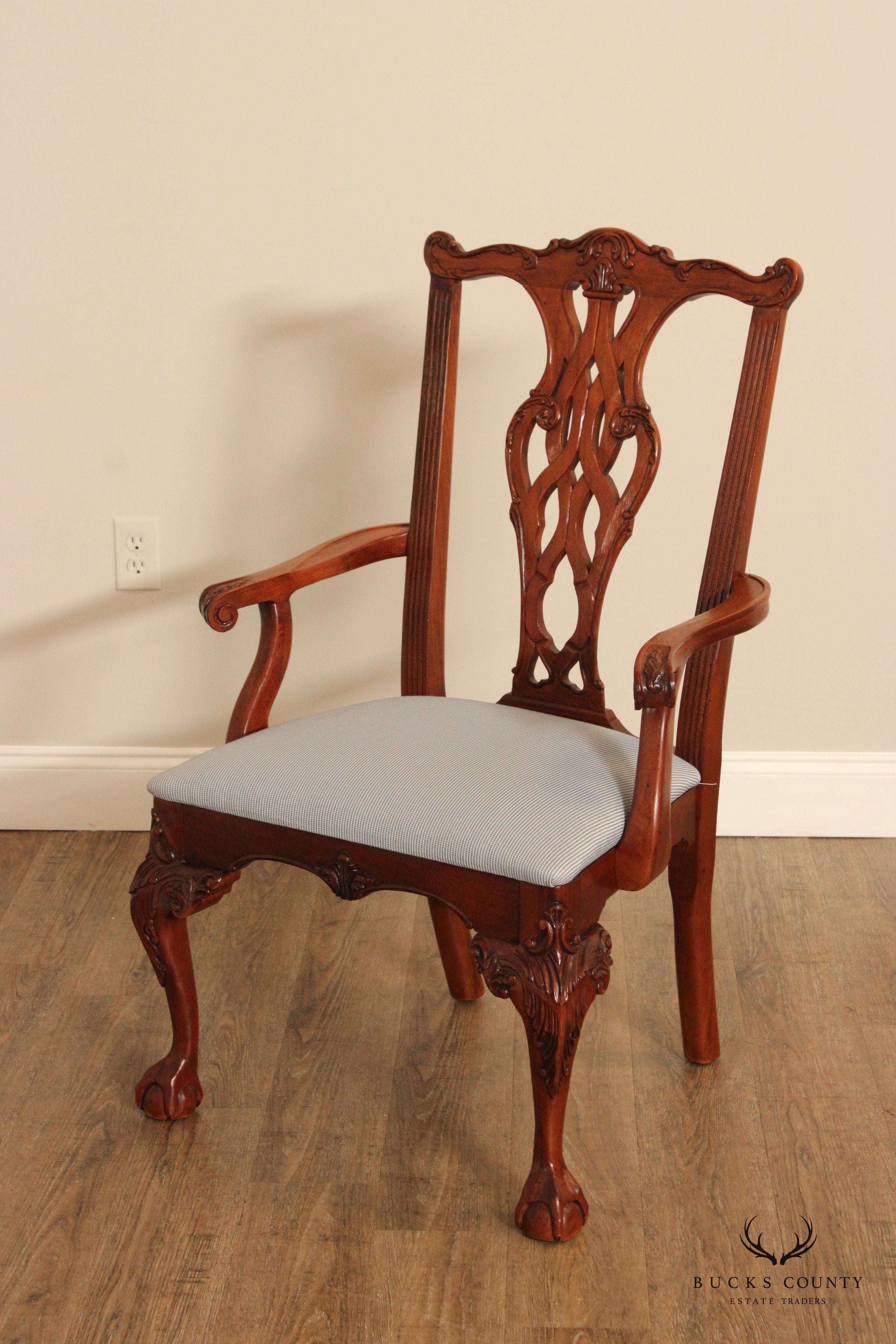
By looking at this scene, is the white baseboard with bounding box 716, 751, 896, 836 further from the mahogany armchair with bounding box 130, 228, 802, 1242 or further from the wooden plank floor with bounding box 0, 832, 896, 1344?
the mahogany armchair with bounding box 130, 228, 802, 1242

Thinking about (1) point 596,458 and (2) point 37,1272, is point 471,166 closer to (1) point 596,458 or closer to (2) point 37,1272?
(1) point 596,458

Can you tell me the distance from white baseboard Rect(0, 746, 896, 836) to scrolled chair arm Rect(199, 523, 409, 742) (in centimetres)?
79

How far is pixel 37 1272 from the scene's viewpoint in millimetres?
1274

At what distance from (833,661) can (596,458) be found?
84 centimetres

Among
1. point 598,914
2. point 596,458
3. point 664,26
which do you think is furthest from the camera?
point 664,26

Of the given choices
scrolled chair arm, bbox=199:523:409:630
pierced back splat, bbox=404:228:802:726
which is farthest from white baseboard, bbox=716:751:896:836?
scrolled chair arm, bbox=199:523:409:630

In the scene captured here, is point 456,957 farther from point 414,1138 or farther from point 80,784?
point 80,784

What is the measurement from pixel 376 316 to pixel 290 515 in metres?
0.36

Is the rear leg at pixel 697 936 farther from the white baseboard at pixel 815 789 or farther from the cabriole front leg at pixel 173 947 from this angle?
the white baseboard at pixel 815 789

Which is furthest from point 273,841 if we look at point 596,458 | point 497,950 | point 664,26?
point 664,26

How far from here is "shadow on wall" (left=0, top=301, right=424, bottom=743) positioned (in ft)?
6.85

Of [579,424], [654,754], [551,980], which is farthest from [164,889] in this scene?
[579,424]

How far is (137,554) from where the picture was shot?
2191 millimetres

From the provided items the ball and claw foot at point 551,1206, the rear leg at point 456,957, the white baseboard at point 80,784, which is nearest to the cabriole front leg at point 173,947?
the rear leg at point 456,957
